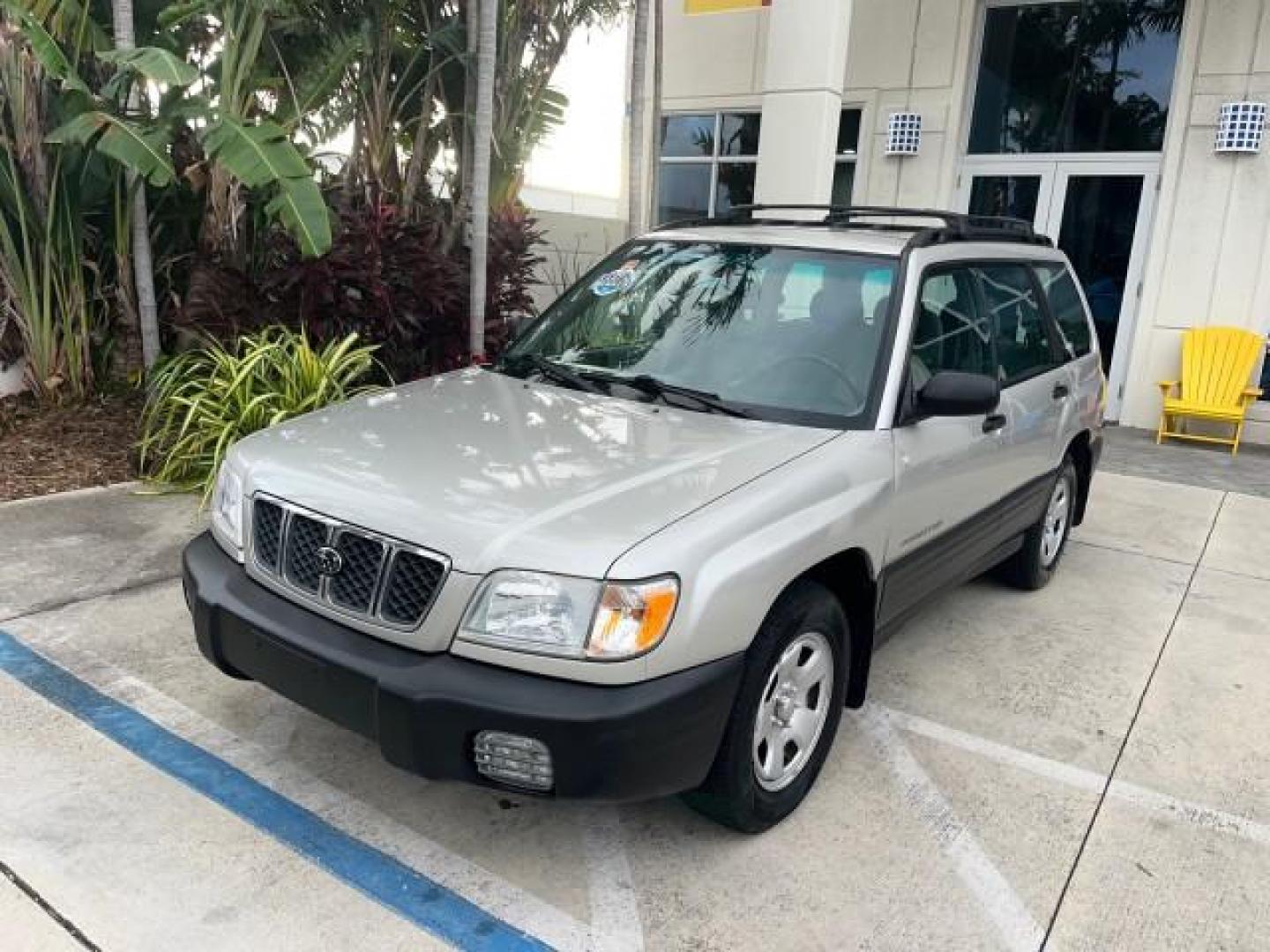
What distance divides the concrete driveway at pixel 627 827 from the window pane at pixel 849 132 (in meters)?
8.39

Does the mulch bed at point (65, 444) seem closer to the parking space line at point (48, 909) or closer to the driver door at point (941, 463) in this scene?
the parking space line at point (48, 909)

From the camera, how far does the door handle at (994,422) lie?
3932 mm

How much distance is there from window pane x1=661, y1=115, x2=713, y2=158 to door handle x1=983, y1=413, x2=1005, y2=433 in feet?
30.2

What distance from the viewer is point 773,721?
290cm

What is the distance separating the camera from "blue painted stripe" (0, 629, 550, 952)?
8.34ft

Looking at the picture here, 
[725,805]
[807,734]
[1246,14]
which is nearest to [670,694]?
[725,805]

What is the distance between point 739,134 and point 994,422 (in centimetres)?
911

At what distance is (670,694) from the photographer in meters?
2.41

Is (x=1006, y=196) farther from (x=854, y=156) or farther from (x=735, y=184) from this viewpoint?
(x=735, y=184)

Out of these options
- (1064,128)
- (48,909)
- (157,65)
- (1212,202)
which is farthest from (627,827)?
(1064,128)

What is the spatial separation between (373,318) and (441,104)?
7.31ft

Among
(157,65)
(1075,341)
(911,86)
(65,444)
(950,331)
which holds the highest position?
(911,86)

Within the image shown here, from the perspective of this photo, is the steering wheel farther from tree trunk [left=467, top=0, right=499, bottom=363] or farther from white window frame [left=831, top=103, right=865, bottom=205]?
white window frame [left=831, top=103, right=865, bottom=205]

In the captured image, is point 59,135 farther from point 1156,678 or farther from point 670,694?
A: point 1156,678
